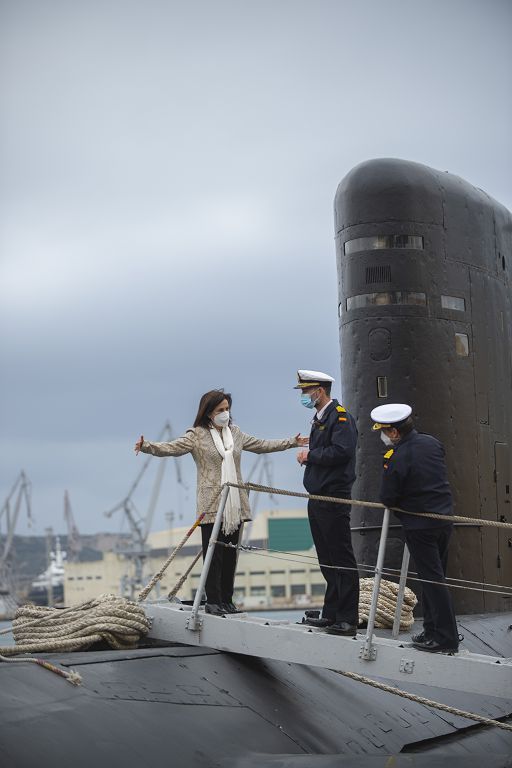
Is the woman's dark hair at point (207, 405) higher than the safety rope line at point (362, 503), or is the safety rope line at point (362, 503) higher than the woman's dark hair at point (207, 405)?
the woman's dark hair at point (207, 405)

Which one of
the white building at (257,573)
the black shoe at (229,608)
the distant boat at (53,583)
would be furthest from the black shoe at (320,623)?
the distant boat at (53,583)

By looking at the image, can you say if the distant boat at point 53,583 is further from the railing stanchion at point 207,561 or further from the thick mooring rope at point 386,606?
the railing stanchion at point 207,561

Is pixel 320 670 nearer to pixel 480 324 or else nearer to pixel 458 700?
pixel 458 700

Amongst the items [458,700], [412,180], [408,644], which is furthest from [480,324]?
[408,644]

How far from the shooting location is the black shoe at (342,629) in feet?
24.7

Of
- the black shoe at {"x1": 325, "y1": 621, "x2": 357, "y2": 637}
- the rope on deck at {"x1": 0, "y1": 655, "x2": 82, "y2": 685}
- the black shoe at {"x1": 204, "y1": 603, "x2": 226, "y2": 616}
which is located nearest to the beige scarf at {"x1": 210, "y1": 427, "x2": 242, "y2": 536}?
the black shoe at {"x1": 204, "y1": 603, "x2": 226, "y2": 616}

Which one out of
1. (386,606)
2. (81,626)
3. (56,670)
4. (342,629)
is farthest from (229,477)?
(56,670)

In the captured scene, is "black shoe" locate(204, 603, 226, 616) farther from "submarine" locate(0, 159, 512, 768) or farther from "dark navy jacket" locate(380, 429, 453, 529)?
"dark navy jacket" locate(380, 429, 453, 529)

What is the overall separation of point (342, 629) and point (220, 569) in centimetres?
112

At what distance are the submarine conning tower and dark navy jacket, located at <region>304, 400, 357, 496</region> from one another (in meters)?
2.74

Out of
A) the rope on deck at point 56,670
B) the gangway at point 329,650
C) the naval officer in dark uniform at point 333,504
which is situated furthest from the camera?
the naval officer in dark uniform at point 333,504

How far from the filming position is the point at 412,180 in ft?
35.8

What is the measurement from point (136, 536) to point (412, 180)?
9947cm

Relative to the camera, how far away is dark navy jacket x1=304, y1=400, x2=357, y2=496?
7.68 m
